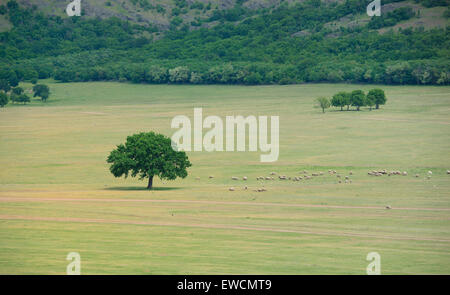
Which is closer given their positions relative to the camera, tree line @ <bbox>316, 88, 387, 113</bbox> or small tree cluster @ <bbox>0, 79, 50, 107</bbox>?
tree line @ <bbox>316, 88, 387, 113</bbox>

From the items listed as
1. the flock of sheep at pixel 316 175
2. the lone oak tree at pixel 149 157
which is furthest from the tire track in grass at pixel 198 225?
the flock of sheep at pixel 316 175

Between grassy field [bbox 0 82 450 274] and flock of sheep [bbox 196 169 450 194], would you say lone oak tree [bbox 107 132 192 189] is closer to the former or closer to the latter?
grassy field [bbox 0 82 450 274]

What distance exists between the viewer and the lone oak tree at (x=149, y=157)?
239 feet

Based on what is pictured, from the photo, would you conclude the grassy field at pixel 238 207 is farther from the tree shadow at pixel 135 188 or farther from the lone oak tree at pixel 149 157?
the lone oak tree at pixel 149 157

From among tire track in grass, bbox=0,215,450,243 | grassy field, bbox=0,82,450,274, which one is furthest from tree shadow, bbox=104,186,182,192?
tire track in grass, bbox=0,215,450,243

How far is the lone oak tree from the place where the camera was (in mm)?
72812

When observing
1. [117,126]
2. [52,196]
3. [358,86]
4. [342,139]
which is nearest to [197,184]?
[52,196]

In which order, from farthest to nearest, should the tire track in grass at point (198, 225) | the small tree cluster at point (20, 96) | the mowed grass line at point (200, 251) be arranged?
the small tree cluster at point (20, 96) → the tire track in grass at point (198, 225) → the mowed grass line at point (200, 251)

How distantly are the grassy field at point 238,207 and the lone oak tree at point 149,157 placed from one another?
1948 millimetres

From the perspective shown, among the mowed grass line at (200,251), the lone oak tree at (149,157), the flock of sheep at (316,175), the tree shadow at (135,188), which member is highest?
the lone oak tree at (149,157)

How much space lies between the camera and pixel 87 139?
127000 mm

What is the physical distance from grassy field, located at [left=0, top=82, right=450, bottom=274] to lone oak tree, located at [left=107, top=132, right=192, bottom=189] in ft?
6.39
